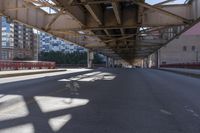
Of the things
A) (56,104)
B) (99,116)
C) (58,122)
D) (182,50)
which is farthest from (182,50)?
(58,122)

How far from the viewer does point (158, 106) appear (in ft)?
34.2

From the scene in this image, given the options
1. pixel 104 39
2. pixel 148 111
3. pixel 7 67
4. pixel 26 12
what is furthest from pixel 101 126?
pixel 7 67

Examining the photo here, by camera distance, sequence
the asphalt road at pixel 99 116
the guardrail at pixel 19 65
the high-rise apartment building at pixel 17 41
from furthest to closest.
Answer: the high-rise apartment building at pixel 17 41
the guardrail at pixel 19 65
the asphalt road at pixel 99 116

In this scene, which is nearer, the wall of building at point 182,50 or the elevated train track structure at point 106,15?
the elevated train track structure at point 106,15

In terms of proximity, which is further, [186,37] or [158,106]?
[186,37]

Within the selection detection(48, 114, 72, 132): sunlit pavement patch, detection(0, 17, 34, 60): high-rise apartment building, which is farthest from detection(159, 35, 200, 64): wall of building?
detection(48, 114, 72, 132): sunlit pavement patch

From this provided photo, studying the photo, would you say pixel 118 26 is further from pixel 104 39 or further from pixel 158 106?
pixel 158 106

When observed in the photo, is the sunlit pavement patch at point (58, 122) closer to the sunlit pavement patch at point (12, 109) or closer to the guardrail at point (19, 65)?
the sunlit pavement patch at point (12, 109)

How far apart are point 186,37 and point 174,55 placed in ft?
21.7

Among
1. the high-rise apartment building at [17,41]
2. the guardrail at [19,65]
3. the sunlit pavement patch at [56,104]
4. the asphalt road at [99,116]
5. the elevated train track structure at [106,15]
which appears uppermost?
the high-rise apartment building at [17,41]

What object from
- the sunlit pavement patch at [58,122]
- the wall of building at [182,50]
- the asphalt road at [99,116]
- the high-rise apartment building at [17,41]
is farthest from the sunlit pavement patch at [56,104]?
the high-rise apartment building at [17,41]

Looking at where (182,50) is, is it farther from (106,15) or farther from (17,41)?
(17,41)

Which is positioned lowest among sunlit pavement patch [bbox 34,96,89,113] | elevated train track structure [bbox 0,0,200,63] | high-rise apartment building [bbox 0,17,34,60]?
sunlit pavement patch [bbox 34,96,89,113]

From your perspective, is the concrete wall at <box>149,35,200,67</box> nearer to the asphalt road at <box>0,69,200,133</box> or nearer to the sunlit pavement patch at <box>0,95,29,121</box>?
the asphalt road at <box>0,69,200,133</box>
